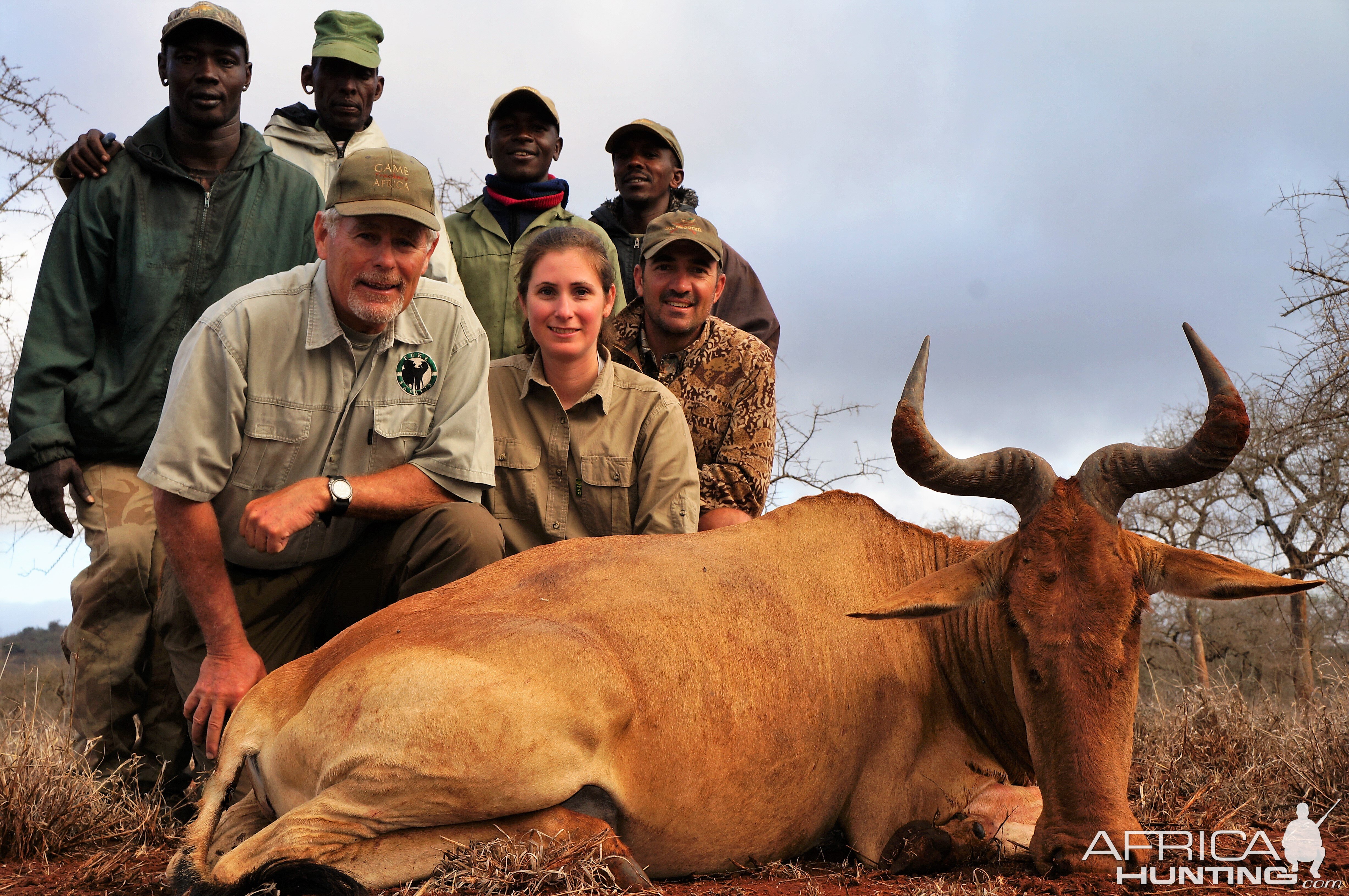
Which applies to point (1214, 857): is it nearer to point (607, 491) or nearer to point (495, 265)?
point (607, 491)

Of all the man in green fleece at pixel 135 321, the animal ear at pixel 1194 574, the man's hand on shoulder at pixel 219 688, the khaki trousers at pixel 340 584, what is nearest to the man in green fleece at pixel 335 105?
the man in green fleece at pixel 135 321

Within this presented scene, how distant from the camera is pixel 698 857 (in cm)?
415

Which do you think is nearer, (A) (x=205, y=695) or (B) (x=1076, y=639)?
(B) (x=1076, y=639)

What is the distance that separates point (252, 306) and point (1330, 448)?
46.0ft

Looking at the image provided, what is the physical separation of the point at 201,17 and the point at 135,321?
186cm

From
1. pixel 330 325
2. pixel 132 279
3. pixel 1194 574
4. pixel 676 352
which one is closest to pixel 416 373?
pixel 330 325

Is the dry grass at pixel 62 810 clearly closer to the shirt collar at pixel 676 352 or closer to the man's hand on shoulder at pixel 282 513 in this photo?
the man's hand on shoulder at pixel 282 513

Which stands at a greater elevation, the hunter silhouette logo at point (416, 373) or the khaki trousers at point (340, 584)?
the hunter silhouette logo at point (416, 373)

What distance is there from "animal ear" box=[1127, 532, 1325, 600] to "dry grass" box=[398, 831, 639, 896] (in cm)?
230

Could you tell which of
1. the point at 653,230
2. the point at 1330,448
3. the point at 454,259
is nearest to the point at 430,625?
the point at 653,230

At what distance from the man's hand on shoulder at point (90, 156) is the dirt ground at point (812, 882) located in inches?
156

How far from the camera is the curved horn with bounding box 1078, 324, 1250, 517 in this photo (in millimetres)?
4156

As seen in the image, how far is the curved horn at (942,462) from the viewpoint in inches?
176

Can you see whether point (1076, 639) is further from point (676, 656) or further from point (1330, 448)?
point (1330, 448)
